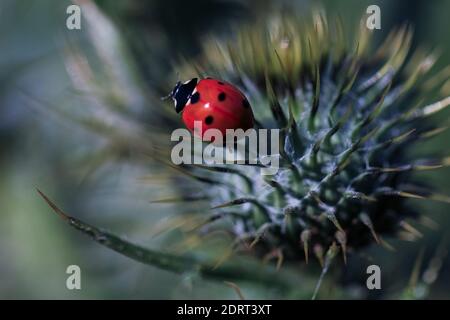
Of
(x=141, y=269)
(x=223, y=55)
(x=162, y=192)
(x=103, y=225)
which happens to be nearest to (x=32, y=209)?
(x=103, y=225)

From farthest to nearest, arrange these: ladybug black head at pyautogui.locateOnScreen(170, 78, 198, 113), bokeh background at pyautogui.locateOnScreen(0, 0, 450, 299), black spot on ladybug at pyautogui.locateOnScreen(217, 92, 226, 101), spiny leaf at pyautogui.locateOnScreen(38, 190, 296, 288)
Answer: bokeh background at pyautogui.locateOnScreen(0, 0, 450, 299) < ladybug black head at pyautogui.locateOnScreen(170, 78, 198, 113) < black spot on ladybug at pyautogui.locateOnScreen(217, 92, 226, 101) < spiny leaf at pyautogui.locateOnScreen(38, 190, 296, 288)

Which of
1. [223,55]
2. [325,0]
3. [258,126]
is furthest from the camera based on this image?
[325,0]

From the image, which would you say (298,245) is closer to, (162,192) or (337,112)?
(337,112)

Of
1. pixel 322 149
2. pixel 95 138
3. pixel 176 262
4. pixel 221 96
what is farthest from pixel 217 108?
pixel 95 138

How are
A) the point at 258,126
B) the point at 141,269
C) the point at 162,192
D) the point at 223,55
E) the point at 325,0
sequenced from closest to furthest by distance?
the point at 258,126, the point at 223,55, the point at 162,192, the point at 141,269, the point at 325,0

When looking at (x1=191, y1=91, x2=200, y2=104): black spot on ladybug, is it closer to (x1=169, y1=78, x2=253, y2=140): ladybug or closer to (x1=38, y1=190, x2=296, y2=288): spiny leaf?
(x1=169, y1=78, x2=253, y2=140): ladybug

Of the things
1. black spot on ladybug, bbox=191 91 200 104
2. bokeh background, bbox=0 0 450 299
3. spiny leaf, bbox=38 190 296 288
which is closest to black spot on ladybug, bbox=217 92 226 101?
black spot on ladybug, bbox=191 91 200 104
